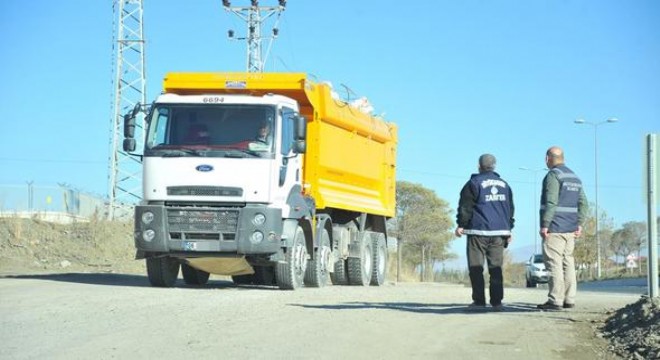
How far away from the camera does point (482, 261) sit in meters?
12.0

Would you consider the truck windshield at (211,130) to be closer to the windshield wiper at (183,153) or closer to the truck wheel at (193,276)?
the windshield wiper at (183,153)

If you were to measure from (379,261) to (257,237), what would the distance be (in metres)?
7.51

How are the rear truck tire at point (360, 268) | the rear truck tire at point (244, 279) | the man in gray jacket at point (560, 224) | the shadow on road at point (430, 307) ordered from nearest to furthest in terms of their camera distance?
1. the man in gray jacket at point (560, 224)
2. the shadow on road at point (430, 307)
3. the rear truck tire at point (244, 279)
4. the rear truck tire at point (360, 268)

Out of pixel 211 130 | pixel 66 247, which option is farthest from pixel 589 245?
pixel 211 130

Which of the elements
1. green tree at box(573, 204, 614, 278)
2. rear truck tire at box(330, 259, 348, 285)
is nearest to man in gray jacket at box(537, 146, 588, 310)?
rear truck tire at box(330, 259, 348, 285)

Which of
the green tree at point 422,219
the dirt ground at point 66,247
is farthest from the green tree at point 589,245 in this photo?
the dirt ground at point 66,247

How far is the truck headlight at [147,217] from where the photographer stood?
15.7m

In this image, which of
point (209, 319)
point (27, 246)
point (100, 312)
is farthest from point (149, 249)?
point (27, 246)

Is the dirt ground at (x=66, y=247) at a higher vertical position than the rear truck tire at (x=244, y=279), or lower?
higher

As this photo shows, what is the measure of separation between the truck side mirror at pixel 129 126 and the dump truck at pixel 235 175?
0.06 ft

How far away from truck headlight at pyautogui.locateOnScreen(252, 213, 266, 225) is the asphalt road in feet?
5.35

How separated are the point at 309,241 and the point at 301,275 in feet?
2.39

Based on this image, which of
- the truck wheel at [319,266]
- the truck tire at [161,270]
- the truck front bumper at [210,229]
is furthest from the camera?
the truck wheel at [319,266]

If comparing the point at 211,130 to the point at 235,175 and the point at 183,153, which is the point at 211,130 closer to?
the point at 183,153
